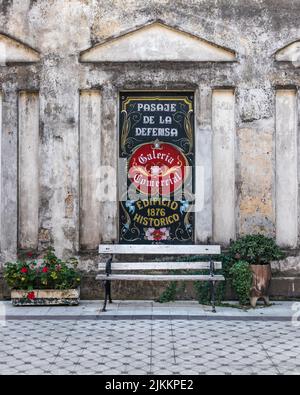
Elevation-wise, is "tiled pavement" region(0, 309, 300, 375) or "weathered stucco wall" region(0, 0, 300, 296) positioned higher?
"weathered stucco wall" region(0, 0, 300, 296)

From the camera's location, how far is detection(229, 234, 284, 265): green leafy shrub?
28.1 feet

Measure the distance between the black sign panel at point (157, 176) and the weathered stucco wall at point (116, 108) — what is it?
212 mm

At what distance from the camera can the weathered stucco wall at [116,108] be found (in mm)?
9203

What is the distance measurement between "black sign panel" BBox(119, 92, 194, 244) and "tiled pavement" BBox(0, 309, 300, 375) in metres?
1.95

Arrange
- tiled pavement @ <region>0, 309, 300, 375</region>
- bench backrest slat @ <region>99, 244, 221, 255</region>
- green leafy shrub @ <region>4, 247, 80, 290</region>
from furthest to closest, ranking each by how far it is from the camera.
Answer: bench backrest slat @ <region>99, 244, 221, 255</region>, green leafy shrub @ <region>4, 247, 80, 290</region>, tiled pavement @ <region>0, 309, 300, 375</region>

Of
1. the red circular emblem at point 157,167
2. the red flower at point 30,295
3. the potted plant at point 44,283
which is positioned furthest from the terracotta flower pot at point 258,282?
the red flower at point 30,295

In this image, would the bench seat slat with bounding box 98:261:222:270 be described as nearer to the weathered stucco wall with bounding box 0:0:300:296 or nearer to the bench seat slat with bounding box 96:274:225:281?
the bench seat slat with bounding box 96:274:225:281

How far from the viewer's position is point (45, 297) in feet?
28.4

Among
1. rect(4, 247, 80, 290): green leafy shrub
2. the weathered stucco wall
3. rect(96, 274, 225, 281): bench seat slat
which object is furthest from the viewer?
the weathered stucco wall

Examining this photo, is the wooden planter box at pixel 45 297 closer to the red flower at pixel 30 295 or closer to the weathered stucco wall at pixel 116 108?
the red flower at pixel 30 295

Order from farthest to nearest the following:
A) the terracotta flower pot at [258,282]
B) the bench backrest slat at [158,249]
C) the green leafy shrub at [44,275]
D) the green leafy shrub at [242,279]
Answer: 1. the bench backrest slat at [158,249]
2. the green leafy shrub at [44,275]
3. the terracotta flower pot at [258,282]
4. the green leafy shrub at [242,279]

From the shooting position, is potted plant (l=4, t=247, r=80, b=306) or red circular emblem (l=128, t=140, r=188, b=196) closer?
potted plant (l=4, t=247, r=80, b=306)

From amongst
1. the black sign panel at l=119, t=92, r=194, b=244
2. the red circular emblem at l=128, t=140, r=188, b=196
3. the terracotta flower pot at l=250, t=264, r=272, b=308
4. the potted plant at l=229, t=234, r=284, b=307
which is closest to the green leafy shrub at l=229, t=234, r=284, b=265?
the potted plant at l=229, t=234, r=284, b=307

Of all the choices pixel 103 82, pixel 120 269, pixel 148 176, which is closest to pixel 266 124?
pixel 148 176
